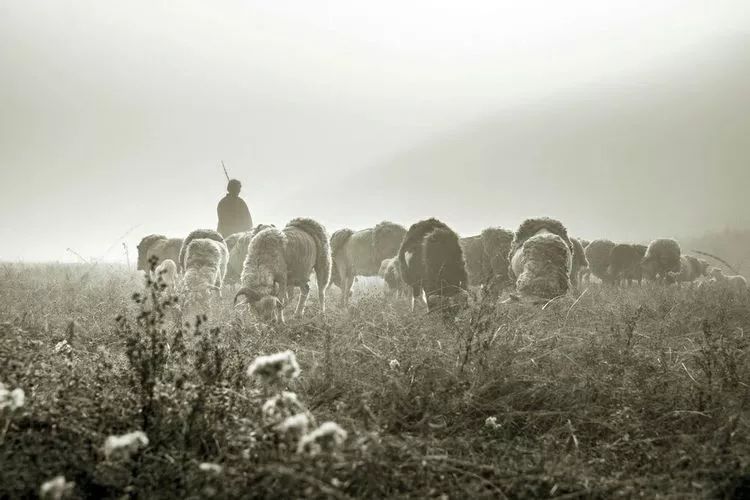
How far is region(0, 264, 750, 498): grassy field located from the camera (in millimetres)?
2383

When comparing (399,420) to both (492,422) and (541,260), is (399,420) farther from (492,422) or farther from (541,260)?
(541,260)

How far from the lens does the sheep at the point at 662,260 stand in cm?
1766

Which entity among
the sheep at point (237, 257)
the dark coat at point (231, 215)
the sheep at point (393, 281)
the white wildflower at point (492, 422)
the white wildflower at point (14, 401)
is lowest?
the white wildflower at point (492, 422)

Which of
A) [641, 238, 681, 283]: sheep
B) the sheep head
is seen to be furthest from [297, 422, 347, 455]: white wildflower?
[641, 238, 681, 283]: sheep

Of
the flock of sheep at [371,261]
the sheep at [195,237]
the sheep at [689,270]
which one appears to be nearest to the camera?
the flock of sheep at [371,261]

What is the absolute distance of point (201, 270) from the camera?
1044cm

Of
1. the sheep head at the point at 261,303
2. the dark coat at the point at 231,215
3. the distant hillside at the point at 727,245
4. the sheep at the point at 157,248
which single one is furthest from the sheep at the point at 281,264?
the distant hillside at the point at 727,245

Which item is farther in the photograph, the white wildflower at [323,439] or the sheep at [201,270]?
the sheep at [201,270]

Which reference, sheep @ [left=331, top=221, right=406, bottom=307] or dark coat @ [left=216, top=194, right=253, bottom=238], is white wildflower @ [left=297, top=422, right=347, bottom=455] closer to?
sheep @ [left=331, top=221, right=406, bottom=307]

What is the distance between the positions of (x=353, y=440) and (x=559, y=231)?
10592 millimetres

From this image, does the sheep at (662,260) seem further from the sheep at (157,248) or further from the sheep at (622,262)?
the sheep at (157,248)

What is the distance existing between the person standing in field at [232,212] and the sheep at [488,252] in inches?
378

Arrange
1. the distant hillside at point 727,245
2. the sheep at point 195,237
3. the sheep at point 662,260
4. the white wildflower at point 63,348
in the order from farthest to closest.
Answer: the distant hillside at point 727,245 < the sheep at point 662,260 < the sheep at point 195,237 < the white wildflower at point 63,348

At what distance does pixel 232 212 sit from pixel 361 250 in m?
6.56
